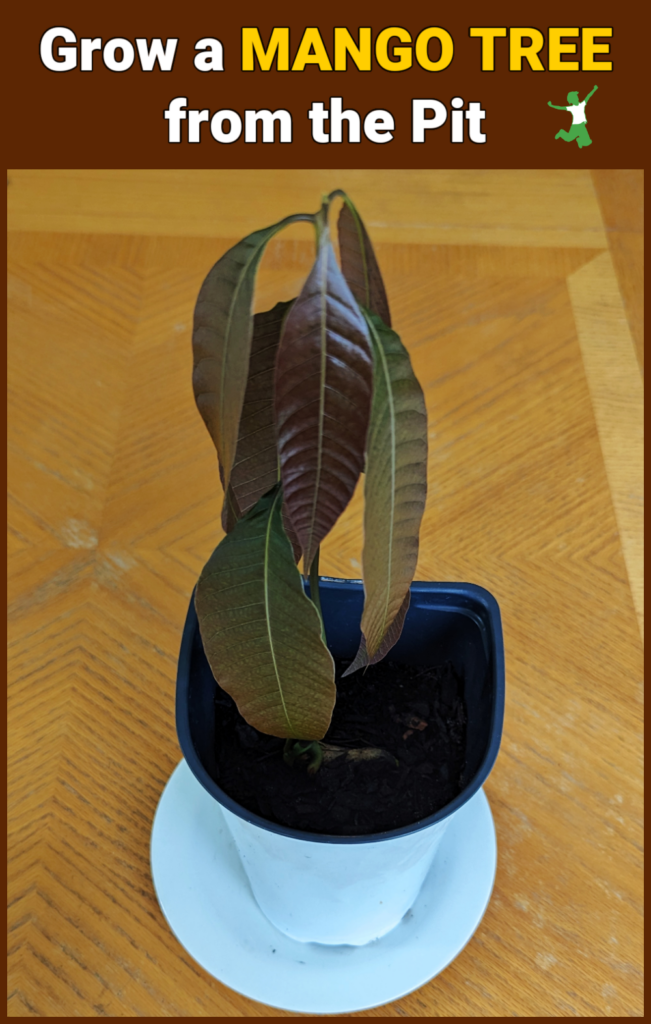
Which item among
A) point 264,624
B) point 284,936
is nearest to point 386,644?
point 264,624

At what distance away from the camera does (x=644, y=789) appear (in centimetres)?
59

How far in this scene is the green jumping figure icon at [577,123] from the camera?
95 centimetres

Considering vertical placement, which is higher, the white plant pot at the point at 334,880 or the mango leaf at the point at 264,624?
the mango leaf at the point at 264,624

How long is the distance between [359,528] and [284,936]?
0.32m

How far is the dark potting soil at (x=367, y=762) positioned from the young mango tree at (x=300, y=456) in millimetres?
59

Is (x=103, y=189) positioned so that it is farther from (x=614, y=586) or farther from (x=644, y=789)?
(x=644, y=789)

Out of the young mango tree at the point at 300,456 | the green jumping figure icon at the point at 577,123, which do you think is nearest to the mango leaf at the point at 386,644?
the young mango tree at the point at 300,456

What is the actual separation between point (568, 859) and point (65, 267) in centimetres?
71

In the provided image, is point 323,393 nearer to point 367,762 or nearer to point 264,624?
point 264,624

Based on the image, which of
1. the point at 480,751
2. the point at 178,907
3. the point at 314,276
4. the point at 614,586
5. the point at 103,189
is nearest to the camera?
the point at 314,276

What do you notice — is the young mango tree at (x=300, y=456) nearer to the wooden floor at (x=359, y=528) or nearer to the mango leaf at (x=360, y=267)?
the mango leaf at (x=360, y=267)

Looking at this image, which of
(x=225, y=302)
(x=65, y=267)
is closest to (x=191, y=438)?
(x=65, y=267)

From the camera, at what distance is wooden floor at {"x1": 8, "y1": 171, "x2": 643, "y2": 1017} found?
0.53 m

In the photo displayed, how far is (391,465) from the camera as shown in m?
0.32
